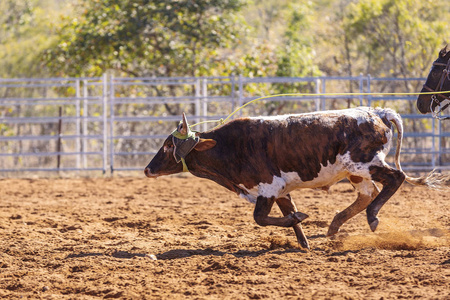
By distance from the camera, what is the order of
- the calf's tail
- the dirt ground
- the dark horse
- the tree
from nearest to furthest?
the dirt ground
the calf's tail
the dark horse
the tree

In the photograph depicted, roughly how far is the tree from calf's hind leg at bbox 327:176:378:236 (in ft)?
37.3

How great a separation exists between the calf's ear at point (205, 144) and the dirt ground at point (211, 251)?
3.19 ft

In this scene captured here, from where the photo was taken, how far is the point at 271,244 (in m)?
6.09

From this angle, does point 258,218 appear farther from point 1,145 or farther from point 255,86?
point 1,145

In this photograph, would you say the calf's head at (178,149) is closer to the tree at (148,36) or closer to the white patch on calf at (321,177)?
the white patch on calf at (321,177)

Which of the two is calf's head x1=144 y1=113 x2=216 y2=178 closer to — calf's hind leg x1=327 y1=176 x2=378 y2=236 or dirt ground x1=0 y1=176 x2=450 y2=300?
dirt ground x1=0 y1=176 x2=450 y2=300

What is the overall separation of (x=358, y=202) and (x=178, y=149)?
1837 mm

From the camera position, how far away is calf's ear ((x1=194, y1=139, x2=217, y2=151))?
6094mm

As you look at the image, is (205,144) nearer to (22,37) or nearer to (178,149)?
(178,149)

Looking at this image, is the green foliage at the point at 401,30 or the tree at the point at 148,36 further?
the tree at the point at 148,36

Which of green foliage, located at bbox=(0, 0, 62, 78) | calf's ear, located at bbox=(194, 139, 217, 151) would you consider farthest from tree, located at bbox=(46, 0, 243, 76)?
calf's ear, located at bbox=(194, 139, 217, 151)

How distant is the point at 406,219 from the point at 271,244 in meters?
2.21

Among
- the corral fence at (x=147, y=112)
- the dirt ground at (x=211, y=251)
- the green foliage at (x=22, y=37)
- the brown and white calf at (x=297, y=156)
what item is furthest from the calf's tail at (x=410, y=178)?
the green foliage at (x=22, y=37)

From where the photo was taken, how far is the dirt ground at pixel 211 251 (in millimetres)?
4530
